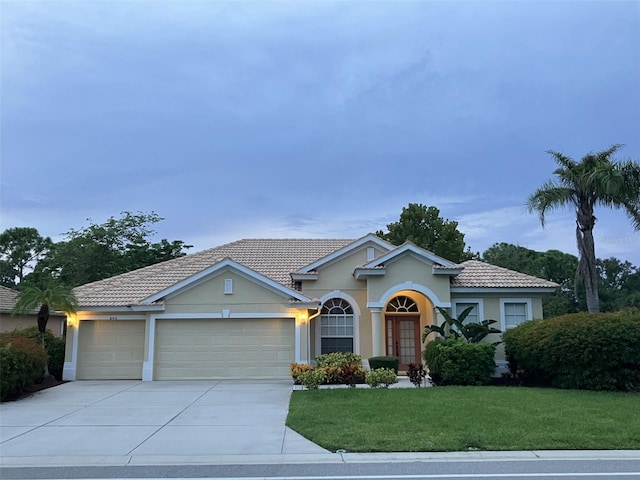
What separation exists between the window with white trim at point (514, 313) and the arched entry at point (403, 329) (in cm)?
331

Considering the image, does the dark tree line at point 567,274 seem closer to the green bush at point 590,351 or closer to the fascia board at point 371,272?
the fascia board at point 371,272

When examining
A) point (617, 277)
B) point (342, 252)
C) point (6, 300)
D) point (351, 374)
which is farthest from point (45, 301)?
point (617, 277)

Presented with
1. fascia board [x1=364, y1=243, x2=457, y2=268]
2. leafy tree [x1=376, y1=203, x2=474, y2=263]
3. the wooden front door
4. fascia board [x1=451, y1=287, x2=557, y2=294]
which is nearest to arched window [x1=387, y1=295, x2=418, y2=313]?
the wooden front door

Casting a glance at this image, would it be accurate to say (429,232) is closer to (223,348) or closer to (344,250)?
(344,250)

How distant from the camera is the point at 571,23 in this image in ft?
48.8

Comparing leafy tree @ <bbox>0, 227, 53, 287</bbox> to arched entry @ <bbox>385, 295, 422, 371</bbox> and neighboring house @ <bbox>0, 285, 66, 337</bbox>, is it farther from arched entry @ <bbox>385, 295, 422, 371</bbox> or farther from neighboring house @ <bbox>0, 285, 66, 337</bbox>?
arched entry @ <bbox>385, 295, 422, 371</bbox>

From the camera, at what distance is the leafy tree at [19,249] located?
1647 inches

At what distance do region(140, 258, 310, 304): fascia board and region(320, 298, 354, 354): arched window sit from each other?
1.94m

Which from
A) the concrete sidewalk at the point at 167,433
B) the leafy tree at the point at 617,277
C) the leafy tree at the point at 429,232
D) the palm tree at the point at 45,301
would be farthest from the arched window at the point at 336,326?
the leafy tree at the point at 617,277

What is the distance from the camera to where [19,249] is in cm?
4244

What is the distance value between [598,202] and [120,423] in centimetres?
1729

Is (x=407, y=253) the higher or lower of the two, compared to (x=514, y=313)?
higher

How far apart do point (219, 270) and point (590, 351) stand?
39.3 feet

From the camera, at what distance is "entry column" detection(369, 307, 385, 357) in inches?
694
